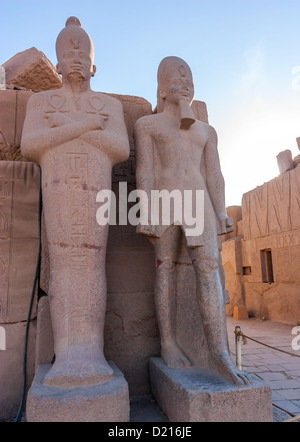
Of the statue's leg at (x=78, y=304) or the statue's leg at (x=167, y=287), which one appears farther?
the statue's leg at (x=167, y=287)

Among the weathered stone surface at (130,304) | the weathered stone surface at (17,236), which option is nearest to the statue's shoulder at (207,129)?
the weathered stone surface at (130,304)

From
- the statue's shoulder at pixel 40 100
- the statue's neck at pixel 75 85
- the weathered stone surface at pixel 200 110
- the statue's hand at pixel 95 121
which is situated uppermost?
the weathered stone surface at pixel 200 110

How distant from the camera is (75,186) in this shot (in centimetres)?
226

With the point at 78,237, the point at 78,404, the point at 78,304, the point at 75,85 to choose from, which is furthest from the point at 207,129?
the point at 78,404

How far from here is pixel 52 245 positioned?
2.23m

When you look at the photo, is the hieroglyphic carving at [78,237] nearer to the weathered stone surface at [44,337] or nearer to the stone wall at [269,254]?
the weathered stone surface at [44,337]

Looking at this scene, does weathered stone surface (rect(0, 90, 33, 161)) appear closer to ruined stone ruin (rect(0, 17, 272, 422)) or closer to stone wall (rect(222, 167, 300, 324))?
ruined stone ruin (rect(0, 17, 272, 422))

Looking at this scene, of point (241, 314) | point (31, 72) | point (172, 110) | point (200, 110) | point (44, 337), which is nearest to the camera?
point (44, 337)

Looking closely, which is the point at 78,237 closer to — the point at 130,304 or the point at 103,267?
the point at 103,267

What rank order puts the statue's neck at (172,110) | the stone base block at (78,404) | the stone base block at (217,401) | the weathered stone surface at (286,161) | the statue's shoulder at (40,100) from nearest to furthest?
1. the stone base block at (78,404)
2. the stone base block at (217,401)
3. the statue's shoulder at (40,100)
4. the statue's neck at (172,110)
5. the weathered stone surface at (286,161)

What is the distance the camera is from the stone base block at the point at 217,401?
1857 millimetres

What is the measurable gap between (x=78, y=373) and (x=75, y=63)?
1954 millimetres

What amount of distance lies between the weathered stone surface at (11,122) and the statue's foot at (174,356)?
187 centimetres
